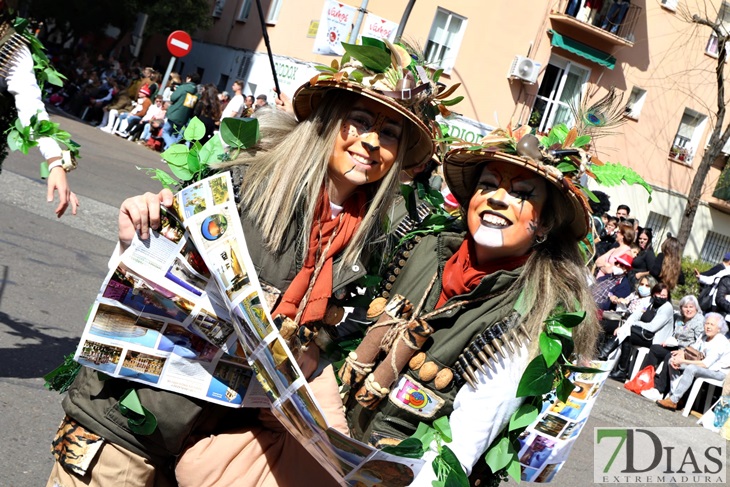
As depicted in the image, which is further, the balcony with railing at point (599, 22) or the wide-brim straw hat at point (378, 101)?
the balcony with railing at point (599, 22)

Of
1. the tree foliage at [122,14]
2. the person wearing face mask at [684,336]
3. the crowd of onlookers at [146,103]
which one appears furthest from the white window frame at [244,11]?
the person wearing face mask at [684,336]

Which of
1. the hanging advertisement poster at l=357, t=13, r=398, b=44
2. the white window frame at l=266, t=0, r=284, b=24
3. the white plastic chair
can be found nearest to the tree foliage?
the white window frame at l=266, t=0, r=284, b=24

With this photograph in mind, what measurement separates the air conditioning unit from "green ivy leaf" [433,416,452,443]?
22.0 m

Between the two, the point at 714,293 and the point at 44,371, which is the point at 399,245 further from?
the point at 714,293

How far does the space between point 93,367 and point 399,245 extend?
44.4 inches

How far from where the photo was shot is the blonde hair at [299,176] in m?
2.72

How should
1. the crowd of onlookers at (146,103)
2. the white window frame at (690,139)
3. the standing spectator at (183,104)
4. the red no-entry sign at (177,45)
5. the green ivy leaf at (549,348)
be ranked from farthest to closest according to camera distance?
the white window frame at (690,139), the red no-entry sign at (177,45), the crowd of onlookers at (146,103), the standing spectator at (183,104), the green ivy leaf at (549,348)

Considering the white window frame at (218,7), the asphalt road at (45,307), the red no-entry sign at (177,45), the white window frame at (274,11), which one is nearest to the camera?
the asphalt road at (45,307)

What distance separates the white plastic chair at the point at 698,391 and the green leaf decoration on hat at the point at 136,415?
9.20 m

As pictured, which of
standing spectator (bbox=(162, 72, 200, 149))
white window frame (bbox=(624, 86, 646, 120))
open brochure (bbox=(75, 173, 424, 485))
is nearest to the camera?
open brochure (bbox=(75, 173, 424, 485))

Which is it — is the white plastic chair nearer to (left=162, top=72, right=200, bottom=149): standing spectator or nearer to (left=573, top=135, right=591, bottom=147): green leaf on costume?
(left=573, top=135, right=591, bottom=147): green leaf on costume

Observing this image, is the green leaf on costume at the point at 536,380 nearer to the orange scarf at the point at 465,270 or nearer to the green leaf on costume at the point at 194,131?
the orange scarf at the point at 465,270

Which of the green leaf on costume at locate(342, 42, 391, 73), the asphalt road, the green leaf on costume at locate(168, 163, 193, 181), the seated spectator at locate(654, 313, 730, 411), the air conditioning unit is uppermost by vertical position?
the air conditioning unit

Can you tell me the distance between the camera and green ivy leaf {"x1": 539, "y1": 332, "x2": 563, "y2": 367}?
8.71 ft
